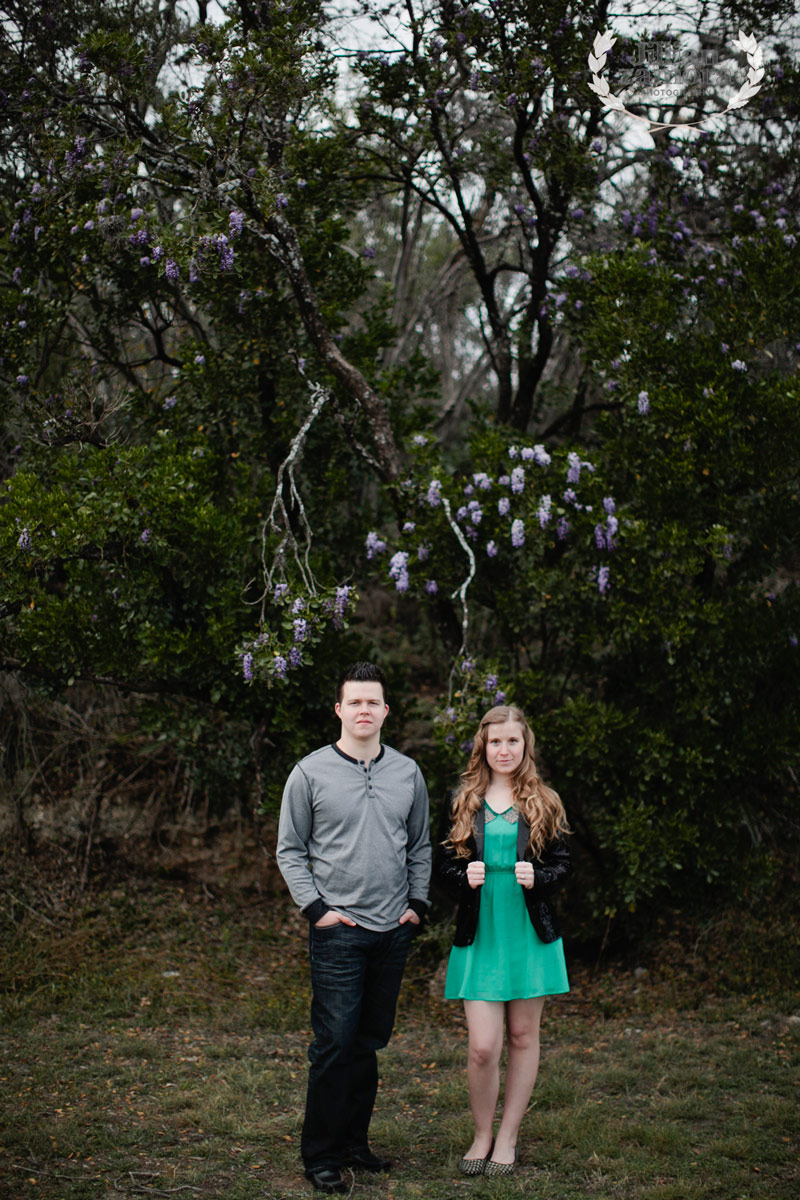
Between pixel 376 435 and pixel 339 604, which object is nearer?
pixel 339 604

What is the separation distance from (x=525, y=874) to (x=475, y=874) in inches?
6.6

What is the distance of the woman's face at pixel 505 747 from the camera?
3.54 meters

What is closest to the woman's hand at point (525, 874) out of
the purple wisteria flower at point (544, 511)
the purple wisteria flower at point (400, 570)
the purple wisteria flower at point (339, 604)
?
the purple wisteria flower at point (339, 604)

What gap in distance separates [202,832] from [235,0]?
18.5ft

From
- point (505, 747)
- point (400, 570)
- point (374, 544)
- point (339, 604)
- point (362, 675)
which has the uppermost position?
point (374, 544)

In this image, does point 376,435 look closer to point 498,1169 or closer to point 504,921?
point 504,921

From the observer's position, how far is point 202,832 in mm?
7625

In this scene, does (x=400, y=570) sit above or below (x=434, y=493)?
below

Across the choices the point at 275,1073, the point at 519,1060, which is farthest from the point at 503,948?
the point at 275,1073

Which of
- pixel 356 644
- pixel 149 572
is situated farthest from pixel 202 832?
pixel 149 572

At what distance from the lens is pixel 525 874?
3.36 m

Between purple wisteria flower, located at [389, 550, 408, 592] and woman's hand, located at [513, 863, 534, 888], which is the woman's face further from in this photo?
purple wisteria flower, located at [389, 550, 408, 592]

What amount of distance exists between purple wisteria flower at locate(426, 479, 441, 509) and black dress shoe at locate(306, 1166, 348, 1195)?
11.1 ft

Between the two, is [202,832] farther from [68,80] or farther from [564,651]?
[68,80]
